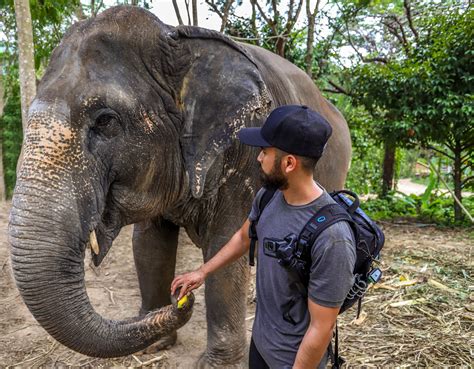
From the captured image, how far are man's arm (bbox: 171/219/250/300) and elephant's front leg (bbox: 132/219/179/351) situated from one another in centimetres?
101

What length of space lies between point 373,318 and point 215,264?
7.19ft

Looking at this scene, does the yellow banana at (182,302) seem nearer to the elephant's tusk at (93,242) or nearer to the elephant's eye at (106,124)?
the elephant's tusk at (93,242)

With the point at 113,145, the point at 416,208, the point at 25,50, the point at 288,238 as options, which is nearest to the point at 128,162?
the point at 113,145

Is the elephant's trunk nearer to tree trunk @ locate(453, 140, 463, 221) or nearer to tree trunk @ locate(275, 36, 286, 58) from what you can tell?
tree trunk @ locate(275, 36, 286, 58)

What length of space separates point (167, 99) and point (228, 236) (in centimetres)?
86

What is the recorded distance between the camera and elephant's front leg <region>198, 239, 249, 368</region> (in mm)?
2564

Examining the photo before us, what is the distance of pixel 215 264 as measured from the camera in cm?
207

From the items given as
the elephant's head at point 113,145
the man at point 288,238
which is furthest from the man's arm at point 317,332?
the elephant's head at point 113,145

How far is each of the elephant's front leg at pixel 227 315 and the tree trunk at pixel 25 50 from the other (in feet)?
9.77

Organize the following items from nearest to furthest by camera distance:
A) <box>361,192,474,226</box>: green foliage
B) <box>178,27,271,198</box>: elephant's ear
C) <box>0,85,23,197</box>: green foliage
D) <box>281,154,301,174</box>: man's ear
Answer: <box>281,154,301,174</box>: man's ear
<box>178,27,271,198</box>: elephant's ear
<box>361,192,474,226</box>: green foliage
<box>0,85,23,197</box>: green foliage

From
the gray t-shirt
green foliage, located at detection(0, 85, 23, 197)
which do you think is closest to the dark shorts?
the gray t-shirt

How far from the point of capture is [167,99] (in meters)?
2.11

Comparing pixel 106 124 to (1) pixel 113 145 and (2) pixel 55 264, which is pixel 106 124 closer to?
(1) pixel 113 145

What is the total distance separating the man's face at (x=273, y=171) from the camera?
5.11ft
